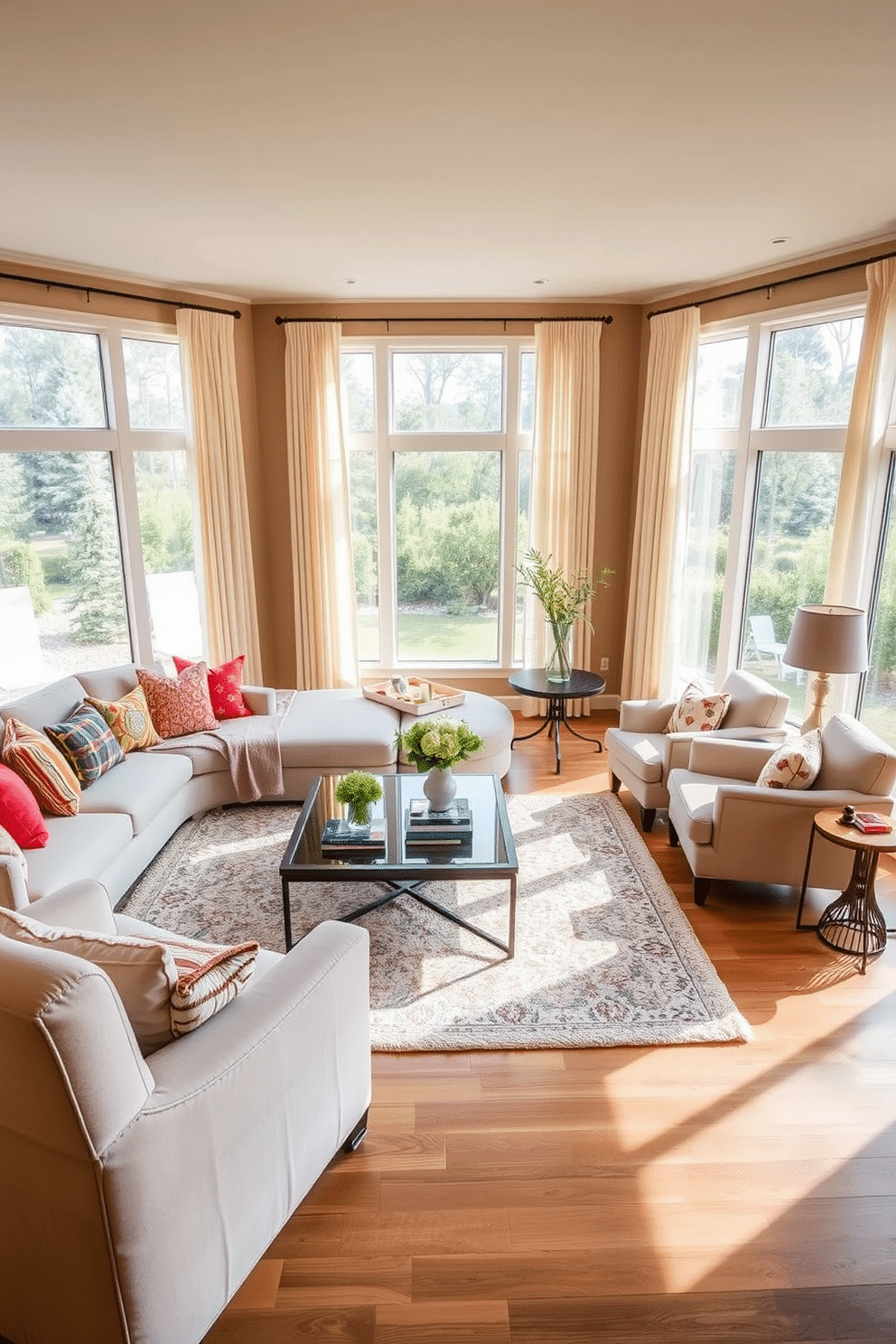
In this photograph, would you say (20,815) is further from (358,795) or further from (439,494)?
(439,494)

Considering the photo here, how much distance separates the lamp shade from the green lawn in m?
3.06

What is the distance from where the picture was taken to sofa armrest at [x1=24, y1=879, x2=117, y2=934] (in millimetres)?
2330

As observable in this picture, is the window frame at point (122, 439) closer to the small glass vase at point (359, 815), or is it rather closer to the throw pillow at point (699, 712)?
the small glass vase at point (359, 815)

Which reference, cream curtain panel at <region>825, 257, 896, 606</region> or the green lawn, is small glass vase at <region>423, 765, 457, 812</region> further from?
the green lawn

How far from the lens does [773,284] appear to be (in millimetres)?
4992

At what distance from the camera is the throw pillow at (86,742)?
159 inches

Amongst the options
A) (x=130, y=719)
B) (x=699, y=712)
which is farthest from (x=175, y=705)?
(x=699, y=712)

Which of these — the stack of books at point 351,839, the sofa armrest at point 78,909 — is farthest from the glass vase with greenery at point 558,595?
the sofa armrest at point 78,909

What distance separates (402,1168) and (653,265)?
15.9 ft

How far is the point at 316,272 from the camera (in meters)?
5.17

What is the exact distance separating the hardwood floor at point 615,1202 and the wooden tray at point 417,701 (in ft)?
8.50

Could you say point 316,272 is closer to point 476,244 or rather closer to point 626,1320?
point 476,244

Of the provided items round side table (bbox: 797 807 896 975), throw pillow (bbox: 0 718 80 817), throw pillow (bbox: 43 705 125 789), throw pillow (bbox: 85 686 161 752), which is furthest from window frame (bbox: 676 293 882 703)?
throw pillow (bbox: 0 718 80 817)

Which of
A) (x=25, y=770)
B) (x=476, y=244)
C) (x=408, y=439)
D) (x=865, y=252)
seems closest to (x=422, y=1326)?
(x=25, y=770)
